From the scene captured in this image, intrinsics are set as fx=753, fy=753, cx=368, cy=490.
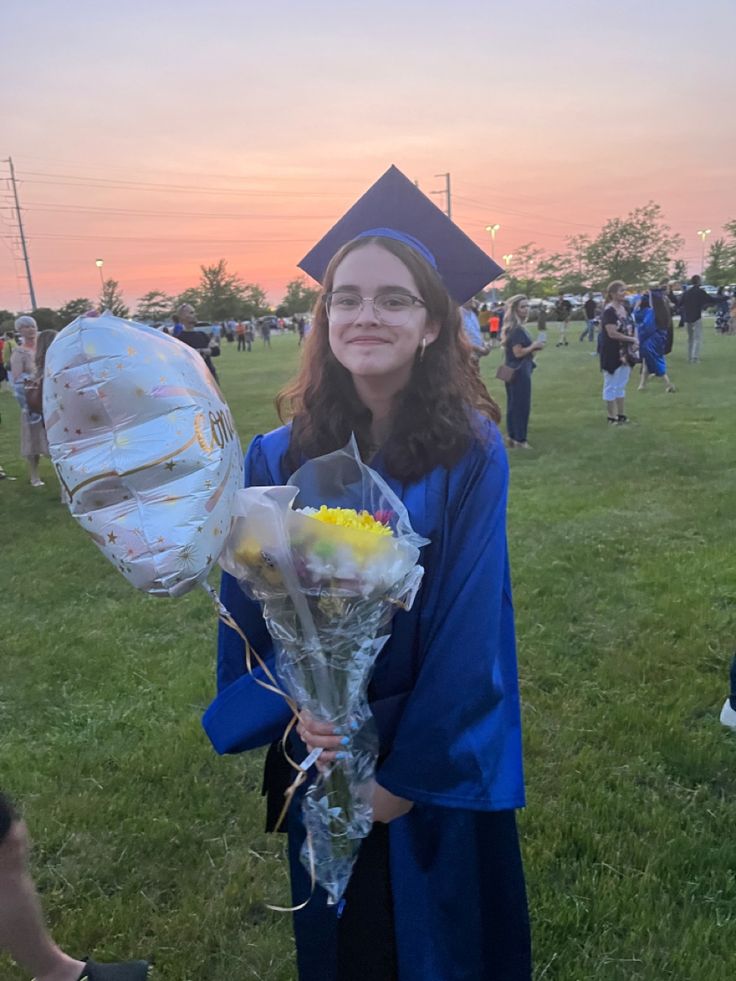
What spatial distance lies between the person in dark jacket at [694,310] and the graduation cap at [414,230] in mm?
16658

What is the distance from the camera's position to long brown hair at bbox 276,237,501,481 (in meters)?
1.63

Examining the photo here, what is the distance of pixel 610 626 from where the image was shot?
14.1 feet

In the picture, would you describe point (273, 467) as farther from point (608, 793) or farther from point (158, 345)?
point (608, 793)

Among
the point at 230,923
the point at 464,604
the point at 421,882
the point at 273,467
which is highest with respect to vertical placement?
the point at 273,467

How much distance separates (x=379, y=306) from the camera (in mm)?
1607

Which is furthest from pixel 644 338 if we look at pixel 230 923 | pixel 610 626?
pixel 230 923

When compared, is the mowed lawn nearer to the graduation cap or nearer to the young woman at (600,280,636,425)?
the graduation cap

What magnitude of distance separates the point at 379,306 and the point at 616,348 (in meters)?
8.86

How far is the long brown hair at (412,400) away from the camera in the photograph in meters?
1.63

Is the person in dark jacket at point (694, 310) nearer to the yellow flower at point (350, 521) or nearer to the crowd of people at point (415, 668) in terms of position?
the crowd of people at point (415, 668)

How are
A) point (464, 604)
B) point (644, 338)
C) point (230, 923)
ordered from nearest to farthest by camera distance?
1. point (464, 604)
2. point (230, 923)
3. point (644, 338)

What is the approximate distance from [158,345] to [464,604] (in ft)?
2.49

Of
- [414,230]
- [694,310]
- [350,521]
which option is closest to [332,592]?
[350,521]

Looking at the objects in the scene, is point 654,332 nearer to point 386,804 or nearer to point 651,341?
point 651,341
